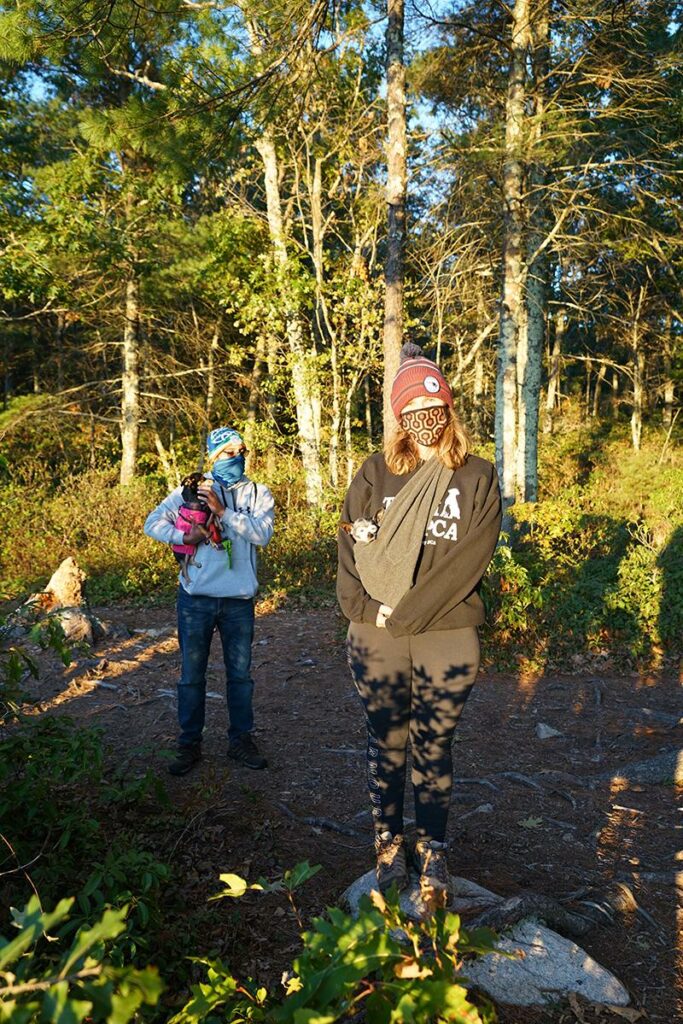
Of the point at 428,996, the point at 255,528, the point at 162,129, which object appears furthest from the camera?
the point at 162,129

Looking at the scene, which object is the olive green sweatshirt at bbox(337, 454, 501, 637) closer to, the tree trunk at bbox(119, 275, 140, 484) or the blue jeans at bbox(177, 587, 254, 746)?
the blue jeans at bbox(177, 587, 254, 746)

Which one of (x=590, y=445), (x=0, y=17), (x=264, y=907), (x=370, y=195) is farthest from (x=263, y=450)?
(x=590, y=445)

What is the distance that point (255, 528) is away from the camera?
168 inches

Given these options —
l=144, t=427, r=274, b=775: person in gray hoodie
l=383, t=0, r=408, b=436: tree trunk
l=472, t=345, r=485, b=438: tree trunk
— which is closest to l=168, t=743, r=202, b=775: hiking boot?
l=144, t=427, r=274, b=775: person in gray hoodie

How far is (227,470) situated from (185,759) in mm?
1776

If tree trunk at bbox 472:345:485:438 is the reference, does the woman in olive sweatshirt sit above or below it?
below

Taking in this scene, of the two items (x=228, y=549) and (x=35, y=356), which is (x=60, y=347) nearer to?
(x=35, y=356)

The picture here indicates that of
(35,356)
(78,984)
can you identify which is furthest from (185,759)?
(35,356)

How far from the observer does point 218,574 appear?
4.26 meters

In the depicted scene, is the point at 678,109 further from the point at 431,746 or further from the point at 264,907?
the point at 264,907

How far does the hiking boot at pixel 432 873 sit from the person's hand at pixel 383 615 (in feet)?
2.99

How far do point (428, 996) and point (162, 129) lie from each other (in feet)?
21.8

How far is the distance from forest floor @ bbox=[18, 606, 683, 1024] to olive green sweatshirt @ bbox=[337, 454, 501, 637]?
1.14 metres

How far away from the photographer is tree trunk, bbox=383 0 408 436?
28.5ft
